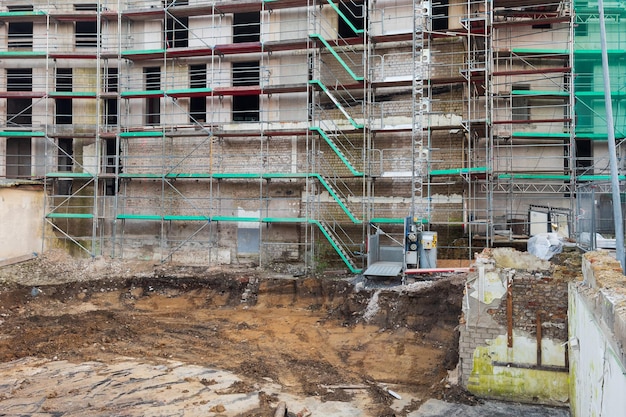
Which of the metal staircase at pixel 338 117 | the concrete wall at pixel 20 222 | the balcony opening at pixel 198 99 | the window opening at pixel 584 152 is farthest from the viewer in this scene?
the balcony opening at pixel 198 99

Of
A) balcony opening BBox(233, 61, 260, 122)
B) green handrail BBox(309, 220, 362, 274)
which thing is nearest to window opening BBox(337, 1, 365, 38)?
balcony opening BBox(233, 61, 260, 122)

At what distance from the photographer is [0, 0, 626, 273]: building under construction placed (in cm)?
1725

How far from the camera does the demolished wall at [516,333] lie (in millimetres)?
8219

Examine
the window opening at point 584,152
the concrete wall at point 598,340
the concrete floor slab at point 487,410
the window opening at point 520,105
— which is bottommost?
the concrete floor slab at point 487,410

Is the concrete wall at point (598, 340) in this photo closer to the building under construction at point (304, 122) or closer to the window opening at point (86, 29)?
the building under construction at point (304, 122)

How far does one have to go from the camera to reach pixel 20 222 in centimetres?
1905

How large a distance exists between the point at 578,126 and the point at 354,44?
878 cm

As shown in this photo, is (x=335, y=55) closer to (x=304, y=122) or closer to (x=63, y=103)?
(x=304, y=122)

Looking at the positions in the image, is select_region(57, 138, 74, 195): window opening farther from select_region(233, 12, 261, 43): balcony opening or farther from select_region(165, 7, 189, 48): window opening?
select_region(233, 12, 261, 43): balcony opening

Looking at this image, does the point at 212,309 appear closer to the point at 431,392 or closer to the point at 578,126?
the point at 431,392

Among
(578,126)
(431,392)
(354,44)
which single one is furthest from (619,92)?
(431,392)

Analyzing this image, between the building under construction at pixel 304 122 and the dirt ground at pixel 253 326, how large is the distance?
228 centimetres

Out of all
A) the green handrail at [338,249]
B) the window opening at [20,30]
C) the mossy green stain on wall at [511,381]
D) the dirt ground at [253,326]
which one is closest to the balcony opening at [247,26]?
the green handrail at [338,249]

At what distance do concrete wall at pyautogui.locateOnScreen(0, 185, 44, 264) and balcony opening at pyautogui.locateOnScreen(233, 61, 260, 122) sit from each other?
8.74 m
